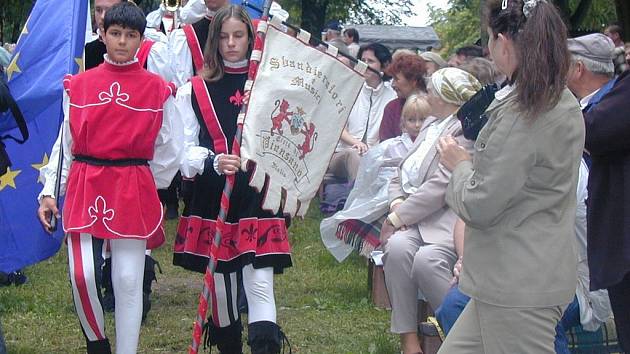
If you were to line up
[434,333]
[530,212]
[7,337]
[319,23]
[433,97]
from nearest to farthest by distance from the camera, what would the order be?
[530,212] < [434,333] < [433,97] < [7,337] < [319,23]

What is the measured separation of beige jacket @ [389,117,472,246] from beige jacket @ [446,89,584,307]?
6.63 feet

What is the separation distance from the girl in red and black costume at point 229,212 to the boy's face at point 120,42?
0.38m

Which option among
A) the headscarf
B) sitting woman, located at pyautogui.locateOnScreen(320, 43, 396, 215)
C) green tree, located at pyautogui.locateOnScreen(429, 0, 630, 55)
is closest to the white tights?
the headscarf

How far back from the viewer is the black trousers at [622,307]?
4410 mm

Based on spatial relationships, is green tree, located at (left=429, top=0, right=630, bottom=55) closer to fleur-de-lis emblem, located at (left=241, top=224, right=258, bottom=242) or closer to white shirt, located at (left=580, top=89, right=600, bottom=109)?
white shirt, located at (left=580, top=89, right=600, bottom=109)

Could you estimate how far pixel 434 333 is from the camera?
520 cm

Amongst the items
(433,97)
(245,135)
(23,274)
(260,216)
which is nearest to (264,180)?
(245,135)

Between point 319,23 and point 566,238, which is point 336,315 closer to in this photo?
point 566,238

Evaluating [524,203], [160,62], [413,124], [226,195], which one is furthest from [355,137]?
[524,203]

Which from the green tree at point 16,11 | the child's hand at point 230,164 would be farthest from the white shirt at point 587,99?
the green tree at point 16,11

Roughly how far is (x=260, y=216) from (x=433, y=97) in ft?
3.96

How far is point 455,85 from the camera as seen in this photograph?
18.8 ft

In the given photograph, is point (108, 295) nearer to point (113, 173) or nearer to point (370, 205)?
point (370, 205)

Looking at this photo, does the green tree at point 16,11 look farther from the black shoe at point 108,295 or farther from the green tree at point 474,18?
the black shoe at point 108,295
